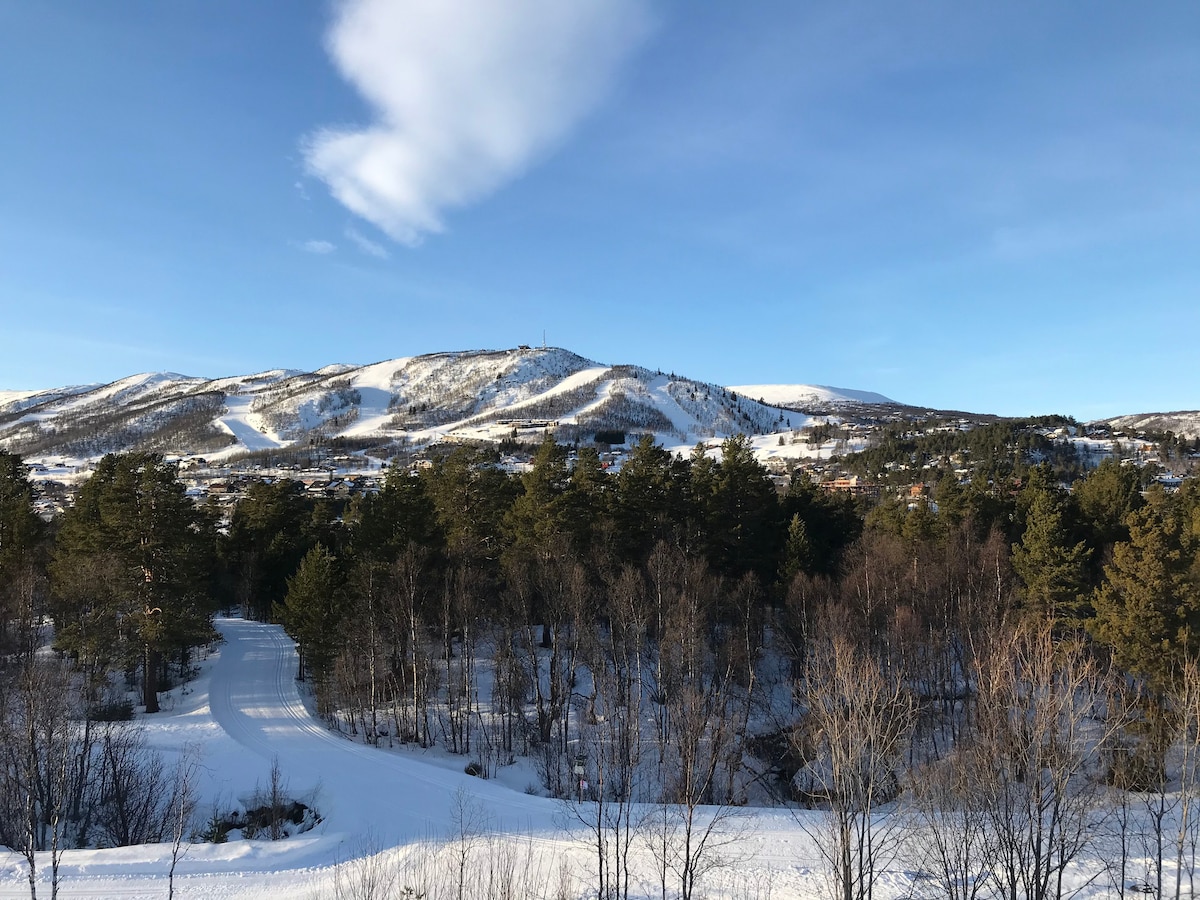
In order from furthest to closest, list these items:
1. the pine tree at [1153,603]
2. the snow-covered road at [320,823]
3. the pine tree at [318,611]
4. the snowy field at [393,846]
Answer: the pine tree at [318,611] < the pine tree at [1153,603] < the snow-covered road at [320,823] < the snowy field at [393,846]

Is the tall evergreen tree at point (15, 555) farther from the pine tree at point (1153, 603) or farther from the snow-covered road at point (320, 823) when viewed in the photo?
the pine tree at point (1153, 603)

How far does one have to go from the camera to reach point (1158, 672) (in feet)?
72.4

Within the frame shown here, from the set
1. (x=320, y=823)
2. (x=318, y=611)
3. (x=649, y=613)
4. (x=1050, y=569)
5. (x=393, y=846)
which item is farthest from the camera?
(x=649, y=613)

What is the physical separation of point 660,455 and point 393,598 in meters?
16.9

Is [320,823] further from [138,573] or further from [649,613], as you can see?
[138,573]

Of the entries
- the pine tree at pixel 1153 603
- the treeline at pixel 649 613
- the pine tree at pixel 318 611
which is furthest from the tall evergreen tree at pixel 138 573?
the pine tree at pixel 1153 603

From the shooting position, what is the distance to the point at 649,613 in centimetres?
3016

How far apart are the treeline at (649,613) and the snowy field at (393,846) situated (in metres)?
1.55

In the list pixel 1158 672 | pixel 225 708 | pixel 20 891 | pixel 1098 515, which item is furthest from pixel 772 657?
pixel 20 891

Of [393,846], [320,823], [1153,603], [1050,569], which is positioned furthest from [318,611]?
[1153,603]

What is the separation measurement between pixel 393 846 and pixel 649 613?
50.4 ft

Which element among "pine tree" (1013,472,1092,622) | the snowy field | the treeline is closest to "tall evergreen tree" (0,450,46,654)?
the treeline

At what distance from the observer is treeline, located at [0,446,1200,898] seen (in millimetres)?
22734

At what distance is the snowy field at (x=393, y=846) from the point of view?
1486 centimetres
